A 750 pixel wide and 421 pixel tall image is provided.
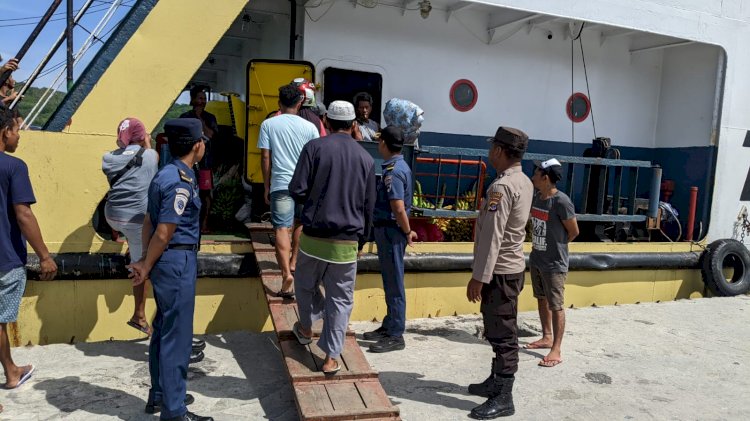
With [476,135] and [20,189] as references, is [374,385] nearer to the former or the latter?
[20,189]

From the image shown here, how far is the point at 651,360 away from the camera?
5199 mm

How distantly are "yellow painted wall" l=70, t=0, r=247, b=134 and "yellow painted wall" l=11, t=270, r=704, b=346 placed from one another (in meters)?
1.33

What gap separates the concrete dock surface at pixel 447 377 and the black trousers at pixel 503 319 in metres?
0.42

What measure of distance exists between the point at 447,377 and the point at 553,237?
1400mm

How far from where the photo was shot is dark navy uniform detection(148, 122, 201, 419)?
3293 mm

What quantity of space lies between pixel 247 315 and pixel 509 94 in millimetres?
4483

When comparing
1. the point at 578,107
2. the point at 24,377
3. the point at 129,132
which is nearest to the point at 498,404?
the point at 24,377

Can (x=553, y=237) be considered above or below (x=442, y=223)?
above

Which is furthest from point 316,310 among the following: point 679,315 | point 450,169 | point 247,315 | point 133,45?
point 679,315

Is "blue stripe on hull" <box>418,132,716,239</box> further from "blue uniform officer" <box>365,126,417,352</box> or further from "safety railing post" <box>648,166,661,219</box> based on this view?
"blue uniform officer" <box>365,126,417,352</box>

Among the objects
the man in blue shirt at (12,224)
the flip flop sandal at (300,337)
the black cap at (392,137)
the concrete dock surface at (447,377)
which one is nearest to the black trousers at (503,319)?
the concrete dock surface at (447,377)

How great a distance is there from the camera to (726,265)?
7.57 m

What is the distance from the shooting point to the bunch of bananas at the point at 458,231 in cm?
661

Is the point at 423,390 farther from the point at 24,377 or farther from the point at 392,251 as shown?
the point at 24,377
